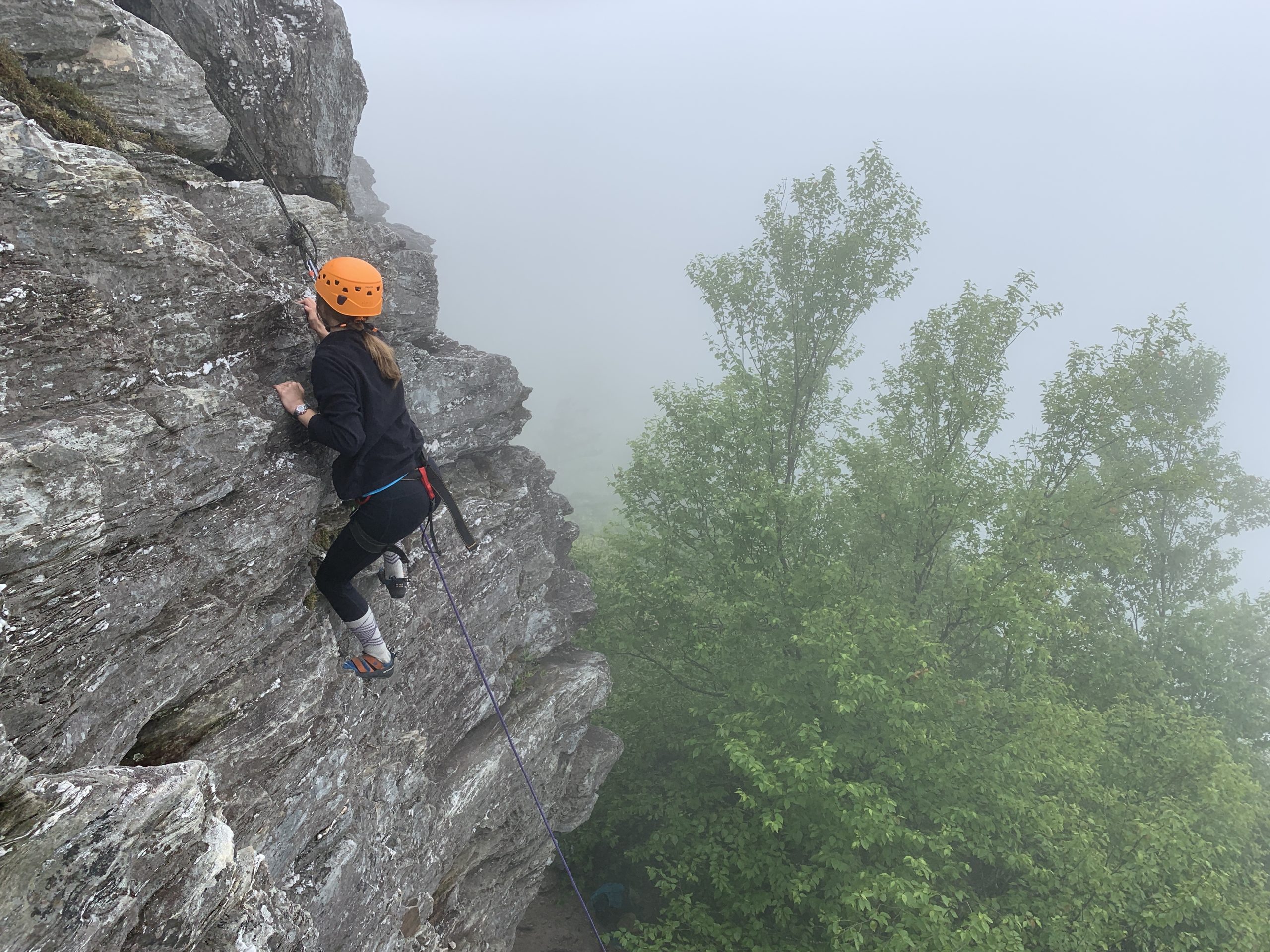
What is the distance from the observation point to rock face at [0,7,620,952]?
3.90 meters

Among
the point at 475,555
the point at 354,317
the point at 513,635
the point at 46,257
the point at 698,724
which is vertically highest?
the point at 354,317

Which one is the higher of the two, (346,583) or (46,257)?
(46,257)

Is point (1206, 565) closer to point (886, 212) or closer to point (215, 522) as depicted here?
point (886, 212)

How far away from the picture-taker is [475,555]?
9898mm

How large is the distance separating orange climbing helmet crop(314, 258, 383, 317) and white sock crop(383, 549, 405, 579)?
2.82 metres

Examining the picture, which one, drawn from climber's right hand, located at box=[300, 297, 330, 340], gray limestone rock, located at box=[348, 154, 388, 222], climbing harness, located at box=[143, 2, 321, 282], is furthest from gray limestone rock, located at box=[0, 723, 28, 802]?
gray limestone rock, located at box=[348, 154, 388, 222]

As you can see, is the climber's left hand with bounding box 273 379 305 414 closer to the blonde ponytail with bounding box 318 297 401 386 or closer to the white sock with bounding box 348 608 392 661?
the blonde ponytail with bounding box 318 297 401 386

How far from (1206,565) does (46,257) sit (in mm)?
33830

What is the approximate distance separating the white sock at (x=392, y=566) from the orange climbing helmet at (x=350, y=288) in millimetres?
2822

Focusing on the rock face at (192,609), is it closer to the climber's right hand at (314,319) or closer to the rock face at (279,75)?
the climber's right hand at (314,319)

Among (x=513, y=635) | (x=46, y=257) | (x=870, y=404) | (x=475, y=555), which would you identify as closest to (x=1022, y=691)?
(x=870, y=404)

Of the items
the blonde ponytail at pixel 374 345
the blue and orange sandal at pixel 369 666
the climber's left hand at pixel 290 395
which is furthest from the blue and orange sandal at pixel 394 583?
the blonde ponytail at pixel 374 345

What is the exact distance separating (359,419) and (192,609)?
2.18m

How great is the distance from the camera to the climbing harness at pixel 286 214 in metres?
6.83
